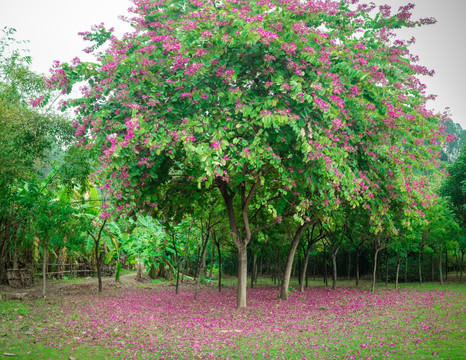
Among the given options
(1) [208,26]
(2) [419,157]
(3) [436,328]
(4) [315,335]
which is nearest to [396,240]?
(2) [419,157]

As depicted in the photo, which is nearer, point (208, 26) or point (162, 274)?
point (208, 26)

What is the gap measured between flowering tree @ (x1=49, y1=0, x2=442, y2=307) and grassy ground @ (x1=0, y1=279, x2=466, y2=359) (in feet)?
11.4

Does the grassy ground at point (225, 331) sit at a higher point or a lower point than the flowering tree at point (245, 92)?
lower

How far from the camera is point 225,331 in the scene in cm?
1090

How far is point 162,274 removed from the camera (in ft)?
104

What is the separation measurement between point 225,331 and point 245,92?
6.47 metres

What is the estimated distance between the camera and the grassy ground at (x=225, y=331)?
846 cm

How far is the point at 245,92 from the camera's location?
420 inches

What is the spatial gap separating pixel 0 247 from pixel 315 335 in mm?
15591

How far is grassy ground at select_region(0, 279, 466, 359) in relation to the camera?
8461mm

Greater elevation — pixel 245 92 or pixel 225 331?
pixel 245 92

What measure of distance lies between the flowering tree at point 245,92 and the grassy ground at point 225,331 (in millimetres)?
3478

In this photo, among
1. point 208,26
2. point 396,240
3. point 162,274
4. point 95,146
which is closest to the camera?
point 208,26

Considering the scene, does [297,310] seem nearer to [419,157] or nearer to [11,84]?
[419,157]
